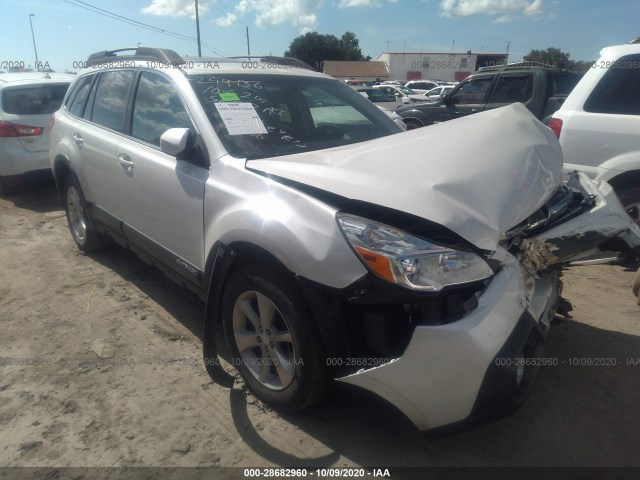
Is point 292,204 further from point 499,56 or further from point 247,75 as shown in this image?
point 499,56

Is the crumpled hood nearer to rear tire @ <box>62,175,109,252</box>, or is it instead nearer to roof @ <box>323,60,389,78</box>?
rear tire @ <box>62,175,109,252</box>

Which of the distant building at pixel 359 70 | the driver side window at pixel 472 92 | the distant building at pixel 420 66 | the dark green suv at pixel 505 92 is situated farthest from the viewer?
the distant building at pixel 420 66

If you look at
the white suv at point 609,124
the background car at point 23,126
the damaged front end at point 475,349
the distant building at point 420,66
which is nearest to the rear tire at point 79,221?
the background car at point 23,126

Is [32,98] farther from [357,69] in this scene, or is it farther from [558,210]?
[357,69]

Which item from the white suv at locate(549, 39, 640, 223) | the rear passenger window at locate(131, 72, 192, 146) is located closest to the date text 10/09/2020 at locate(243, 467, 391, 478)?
the rear passenger window at locate(131, 72, 192, 146)

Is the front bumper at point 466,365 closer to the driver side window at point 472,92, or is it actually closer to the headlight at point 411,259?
the headlight at point 411,259

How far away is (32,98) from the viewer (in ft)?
23.0

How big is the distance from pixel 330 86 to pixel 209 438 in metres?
2.71

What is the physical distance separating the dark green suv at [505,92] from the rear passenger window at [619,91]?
9.27 ft

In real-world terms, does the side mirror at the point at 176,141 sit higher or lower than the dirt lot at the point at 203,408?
higher

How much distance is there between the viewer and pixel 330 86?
12.8 ft

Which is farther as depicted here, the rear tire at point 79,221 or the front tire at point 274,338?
the rear tire at point 79,221

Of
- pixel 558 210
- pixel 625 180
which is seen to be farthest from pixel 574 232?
pixel 625 180

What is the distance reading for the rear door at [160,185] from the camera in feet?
9.65
